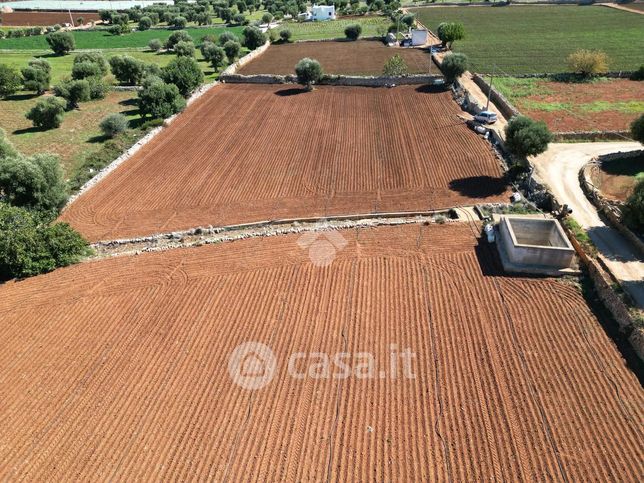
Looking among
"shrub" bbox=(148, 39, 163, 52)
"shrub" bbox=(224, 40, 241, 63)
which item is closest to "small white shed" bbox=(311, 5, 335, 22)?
"shrub" bbox=(148, 39, 163, 52)

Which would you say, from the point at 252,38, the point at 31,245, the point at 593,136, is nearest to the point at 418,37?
the point at 252,38

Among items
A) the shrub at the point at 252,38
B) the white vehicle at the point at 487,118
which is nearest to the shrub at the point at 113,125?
the white vehicle at the point at 487,118

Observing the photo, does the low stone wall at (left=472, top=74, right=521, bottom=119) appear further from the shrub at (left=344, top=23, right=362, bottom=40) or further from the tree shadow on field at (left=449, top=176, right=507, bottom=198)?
the shrub at (left=344, top=23, right=362, bottom=40)

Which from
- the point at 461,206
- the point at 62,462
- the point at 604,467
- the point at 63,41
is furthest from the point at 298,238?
the point at 63,41

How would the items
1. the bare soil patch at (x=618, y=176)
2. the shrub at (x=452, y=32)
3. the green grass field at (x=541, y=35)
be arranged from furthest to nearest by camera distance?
1. the shrub at (x=452, y=32)
2. the green grass field at (x=541, y=35)
3. the bare soil patch at (x=618, y=176)

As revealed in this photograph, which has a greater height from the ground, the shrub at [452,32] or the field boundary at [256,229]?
the shrub at [452,32]

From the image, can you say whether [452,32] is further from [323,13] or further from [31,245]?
[31,245]

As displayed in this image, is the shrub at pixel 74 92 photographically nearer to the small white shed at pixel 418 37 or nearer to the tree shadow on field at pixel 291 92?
the tree shadow on field at pixel 291 92

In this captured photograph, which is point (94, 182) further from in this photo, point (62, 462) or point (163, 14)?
point (163, 14)
